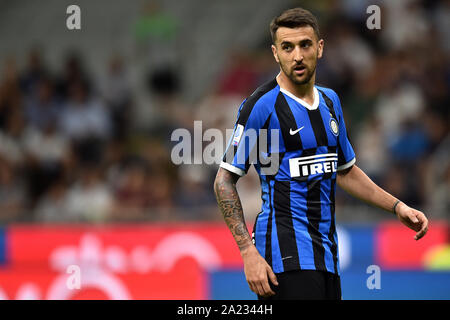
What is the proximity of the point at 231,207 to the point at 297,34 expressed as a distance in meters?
0.91

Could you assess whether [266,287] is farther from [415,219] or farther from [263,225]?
[415,219]

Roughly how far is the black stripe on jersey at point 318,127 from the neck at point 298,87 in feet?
0.28

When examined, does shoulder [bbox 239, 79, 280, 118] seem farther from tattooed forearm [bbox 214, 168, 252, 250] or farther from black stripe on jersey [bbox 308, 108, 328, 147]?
tattooed forearm [bbox 214, 168, 252, 250]

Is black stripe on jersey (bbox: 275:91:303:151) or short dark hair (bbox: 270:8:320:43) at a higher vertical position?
short dark hair (bbox: 270:8:320:43)

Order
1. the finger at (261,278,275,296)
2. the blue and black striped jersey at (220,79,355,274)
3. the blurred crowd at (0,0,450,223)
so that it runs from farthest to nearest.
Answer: the blurred crowd at (0,0,450,223) < the blue and black striped jersey at (220,79,355,274) < the finger at (261,278,275,296)

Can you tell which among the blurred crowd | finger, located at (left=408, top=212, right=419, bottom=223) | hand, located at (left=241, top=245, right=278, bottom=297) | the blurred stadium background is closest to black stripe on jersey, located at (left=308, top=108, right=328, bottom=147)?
finger, located at (left=408, top=212, right=419, bottom=223)

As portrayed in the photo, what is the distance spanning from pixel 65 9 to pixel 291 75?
11.5 m

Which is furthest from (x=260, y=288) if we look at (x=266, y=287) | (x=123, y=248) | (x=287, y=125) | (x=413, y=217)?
(x=123, y=248)

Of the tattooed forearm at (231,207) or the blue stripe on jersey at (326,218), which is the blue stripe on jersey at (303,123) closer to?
the blue stripe on jersey at (326,218)

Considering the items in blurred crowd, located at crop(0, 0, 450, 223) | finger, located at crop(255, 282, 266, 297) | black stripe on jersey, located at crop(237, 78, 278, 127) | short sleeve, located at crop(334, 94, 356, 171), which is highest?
blurred crowd, located at crop(0, 0, 450, 223)

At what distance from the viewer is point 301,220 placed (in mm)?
3740

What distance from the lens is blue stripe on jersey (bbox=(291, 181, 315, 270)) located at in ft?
12.1

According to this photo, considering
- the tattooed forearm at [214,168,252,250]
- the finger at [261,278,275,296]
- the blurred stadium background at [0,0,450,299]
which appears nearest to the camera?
the finger at [261,278,275,296]

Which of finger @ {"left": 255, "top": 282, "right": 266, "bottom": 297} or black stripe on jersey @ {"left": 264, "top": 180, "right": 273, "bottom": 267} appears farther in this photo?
black stripe on jersey @ {"left": 264, "top": 180, "right": 273, "bottom": 267}
